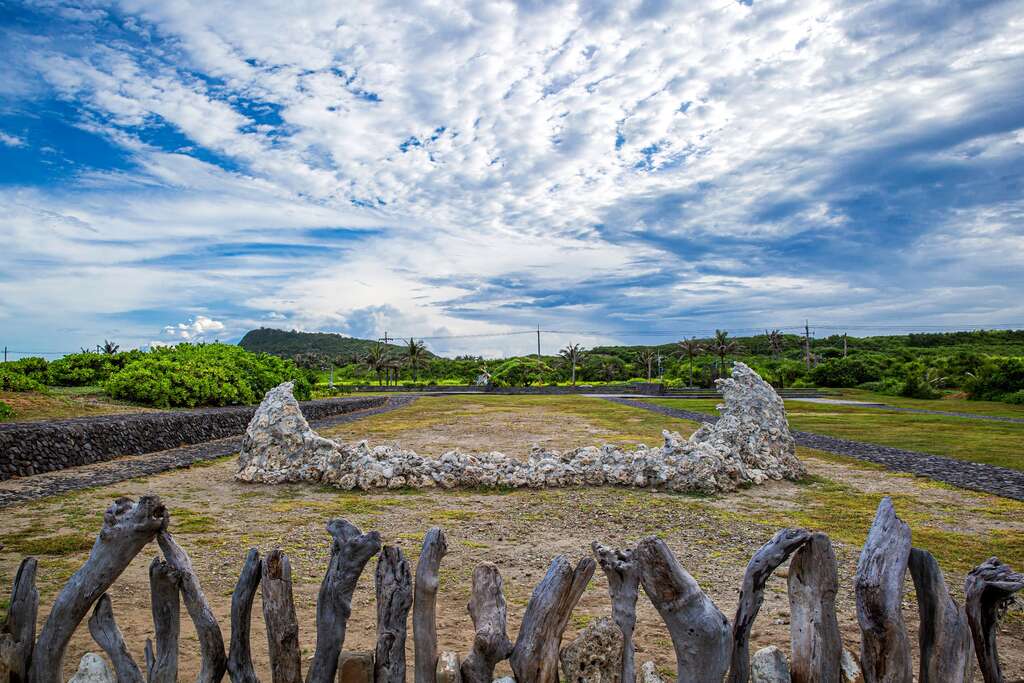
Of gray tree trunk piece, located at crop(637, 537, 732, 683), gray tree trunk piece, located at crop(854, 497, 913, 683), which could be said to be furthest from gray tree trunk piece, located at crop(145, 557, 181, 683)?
gray tree trunk piece, located at crop(854, 497, 913, 683)

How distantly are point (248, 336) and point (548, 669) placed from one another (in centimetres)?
12155

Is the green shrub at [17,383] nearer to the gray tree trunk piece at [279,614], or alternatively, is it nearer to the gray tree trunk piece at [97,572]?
the gray tree trunk piece at [97,572]

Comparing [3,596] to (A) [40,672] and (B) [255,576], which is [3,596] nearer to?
(A) [40,672]

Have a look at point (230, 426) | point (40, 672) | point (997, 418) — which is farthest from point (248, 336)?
point (40, 672)

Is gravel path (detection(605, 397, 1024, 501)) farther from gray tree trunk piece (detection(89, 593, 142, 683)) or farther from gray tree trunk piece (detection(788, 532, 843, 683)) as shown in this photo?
gray tree trunk piece (detection(89, 593, 142, 683))

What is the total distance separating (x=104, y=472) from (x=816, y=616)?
1292 centimetres

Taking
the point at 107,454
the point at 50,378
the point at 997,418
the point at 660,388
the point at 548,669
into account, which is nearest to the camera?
the point at 548,669

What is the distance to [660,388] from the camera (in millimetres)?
50344

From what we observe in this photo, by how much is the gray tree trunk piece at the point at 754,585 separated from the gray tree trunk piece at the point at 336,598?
69.3 inches

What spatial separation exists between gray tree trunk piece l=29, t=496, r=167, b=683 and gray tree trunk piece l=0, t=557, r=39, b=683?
55 mm

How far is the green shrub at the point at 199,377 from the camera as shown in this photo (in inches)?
885

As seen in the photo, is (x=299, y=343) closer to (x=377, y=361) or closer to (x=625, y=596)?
(x=377, y=361)

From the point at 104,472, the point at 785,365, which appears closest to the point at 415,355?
the point at 785,365

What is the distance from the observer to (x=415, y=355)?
7575 cm
